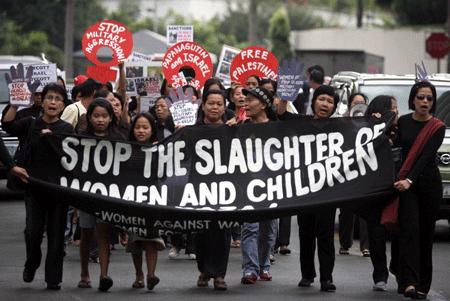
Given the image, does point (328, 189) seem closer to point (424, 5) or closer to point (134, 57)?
point (134, 57)

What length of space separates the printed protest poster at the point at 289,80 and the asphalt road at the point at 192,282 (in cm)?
168

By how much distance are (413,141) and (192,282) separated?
7.77 feet

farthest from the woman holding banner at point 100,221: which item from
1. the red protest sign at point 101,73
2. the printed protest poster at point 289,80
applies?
the red protest sign at point 101,73

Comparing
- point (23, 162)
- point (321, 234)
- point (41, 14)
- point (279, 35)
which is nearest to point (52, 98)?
point (23, 162)

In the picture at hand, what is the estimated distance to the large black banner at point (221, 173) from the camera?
38.5ft

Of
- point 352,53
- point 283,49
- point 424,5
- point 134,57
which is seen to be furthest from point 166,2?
point 134,57

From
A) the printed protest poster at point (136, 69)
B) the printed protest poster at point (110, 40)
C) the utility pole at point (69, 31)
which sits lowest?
the printed protest poster at point (136, 69)

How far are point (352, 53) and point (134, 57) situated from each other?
64.7 feet

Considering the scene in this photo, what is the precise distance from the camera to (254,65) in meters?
17.7

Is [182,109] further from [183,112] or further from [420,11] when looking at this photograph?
[420,11]

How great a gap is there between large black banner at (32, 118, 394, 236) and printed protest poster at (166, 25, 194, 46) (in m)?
8.11

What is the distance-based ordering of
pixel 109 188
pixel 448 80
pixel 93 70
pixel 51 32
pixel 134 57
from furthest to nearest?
pixel 51 32 < pixel 134 57 < pixel 448 80 < pixel 93 70 < pixel 109 188

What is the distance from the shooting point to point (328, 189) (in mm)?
11969

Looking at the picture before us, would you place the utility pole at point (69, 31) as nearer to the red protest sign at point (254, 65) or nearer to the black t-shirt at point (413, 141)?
the red protest sign at point (254, 65)
